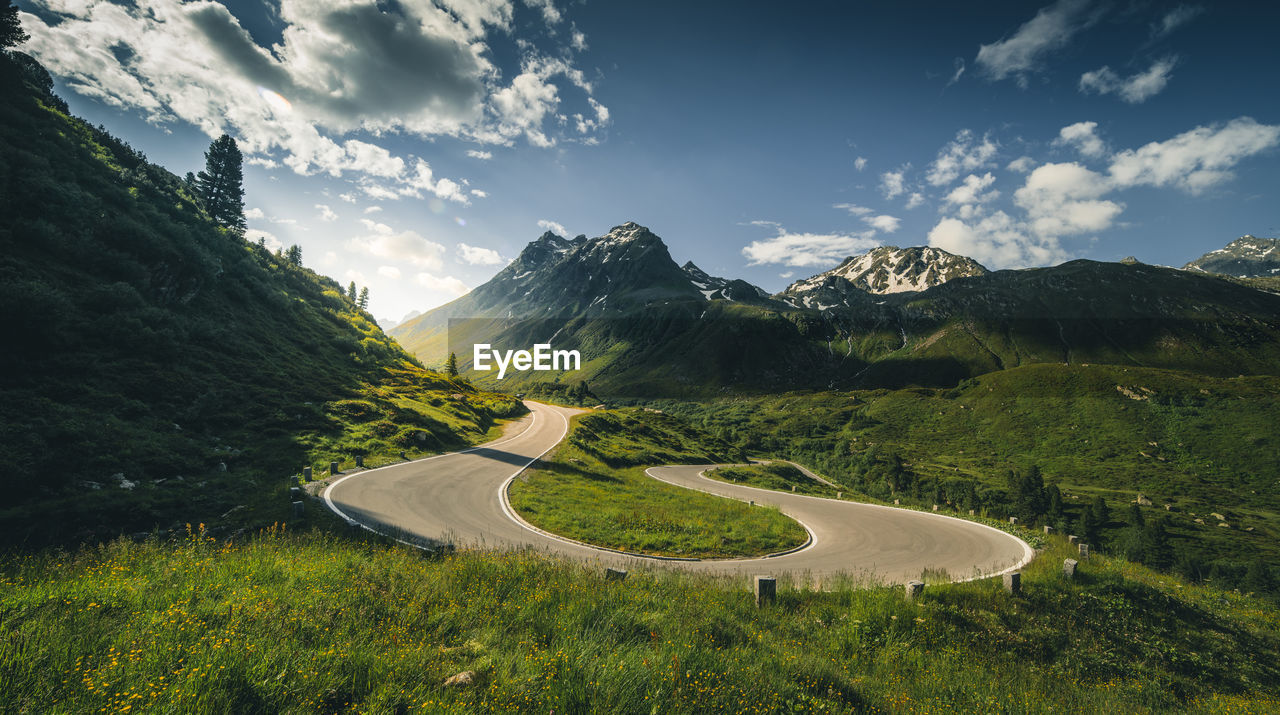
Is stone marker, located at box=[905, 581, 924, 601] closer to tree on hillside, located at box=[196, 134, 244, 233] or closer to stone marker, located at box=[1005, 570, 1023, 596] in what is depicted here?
stone marker, located at box=[1005, 570, 1023, 596]

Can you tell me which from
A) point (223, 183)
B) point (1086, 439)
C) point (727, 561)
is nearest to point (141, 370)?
point (727, 561)

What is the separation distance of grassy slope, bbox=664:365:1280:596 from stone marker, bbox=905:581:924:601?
200 ft

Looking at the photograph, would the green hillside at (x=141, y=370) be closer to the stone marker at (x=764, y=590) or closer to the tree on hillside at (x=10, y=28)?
the tree on hillside at (x=10, y=28)

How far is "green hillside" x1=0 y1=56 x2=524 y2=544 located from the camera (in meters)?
16.1

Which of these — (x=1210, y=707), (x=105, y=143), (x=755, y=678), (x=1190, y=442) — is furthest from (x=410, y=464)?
(x=1190, y=442)

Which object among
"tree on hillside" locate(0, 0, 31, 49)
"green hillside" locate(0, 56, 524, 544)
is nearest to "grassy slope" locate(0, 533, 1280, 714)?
"green hillside" locate(0, 56, 524, 544)

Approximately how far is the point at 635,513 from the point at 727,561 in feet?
19.3

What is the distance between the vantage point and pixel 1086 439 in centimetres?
8750

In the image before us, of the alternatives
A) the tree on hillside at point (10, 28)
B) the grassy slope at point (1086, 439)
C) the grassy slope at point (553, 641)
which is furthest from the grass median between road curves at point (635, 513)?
the tree on hillside at point (10, 28)

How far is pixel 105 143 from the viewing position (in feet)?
185

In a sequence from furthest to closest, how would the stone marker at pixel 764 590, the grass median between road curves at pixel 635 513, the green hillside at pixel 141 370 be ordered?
the grass median between road curves at pixel 635 513
the green hillside at pixel 141 370
the stone marker at pixel 764 590

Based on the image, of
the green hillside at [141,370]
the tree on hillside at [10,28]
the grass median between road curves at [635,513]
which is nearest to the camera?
the green hillside at [141,370]

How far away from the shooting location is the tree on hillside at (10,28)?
46.5 meters

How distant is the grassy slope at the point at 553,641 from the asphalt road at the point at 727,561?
356cm
